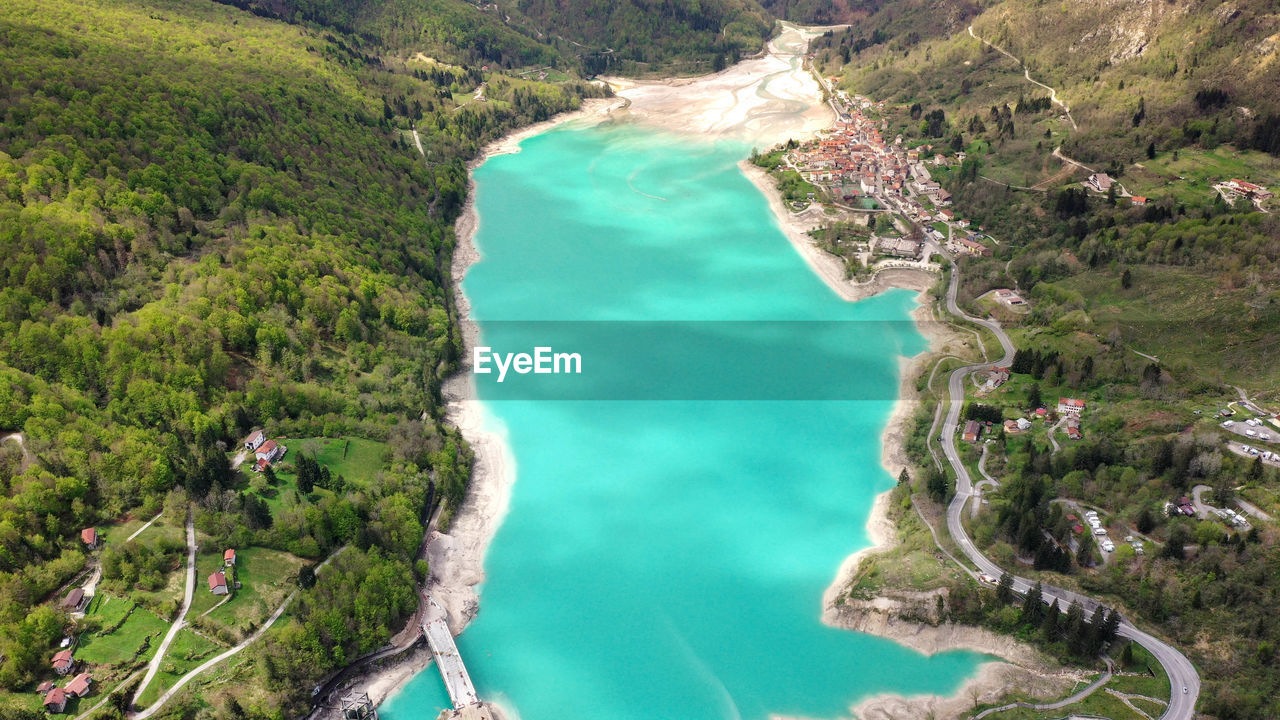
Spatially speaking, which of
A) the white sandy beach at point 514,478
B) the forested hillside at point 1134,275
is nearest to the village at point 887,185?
the forested hillside at point 1134,275

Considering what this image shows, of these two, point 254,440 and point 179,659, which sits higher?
point 254,440

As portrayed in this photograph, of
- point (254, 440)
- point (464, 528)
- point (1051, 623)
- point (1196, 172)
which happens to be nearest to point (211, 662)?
point (254, 440)

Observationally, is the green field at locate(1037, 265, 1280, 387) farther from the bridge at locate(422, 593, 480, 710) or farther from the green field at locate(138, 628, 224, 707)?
the green field at locate(138, 628, 224, 707)

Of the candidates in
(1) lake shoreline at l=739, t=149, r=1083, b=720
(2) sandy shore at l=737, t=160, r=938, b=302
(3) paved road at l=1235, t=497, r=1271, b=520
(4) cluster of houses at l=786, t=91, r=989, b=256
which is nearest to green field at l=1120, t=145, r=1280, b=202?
(4) cluster of houses at l=786, t=91, r=989, b=256

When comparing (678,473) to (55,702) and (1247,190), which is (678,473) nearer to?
(55,702)

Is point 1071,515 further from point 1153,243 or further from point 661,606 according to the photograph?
point 1153,243

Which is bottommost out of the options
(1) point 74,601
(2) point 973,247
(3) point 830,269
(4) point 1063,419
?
(1) point 74,601

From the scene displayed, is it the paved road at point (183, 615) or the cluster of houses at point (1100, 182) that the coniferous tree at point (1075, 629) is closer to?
the paved road at point (183, 615)
